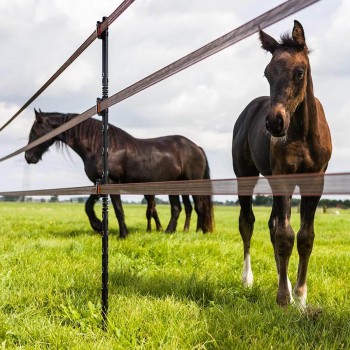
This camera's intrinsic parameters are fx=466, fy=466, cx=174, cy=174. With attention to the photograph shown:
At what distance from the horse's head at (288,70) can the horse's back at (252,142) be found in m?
0.91

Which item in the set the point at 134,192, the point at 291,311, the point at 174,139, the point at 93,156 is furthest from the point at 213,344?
the point at 174,139

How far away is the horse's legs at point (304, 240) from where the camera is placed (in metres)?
3.55

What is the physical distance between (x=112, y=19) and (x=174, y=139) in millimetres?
7104

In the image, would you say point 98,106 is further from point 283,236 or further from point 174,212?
point 174,212

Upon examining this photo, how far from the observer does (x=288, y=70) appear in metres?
2.94

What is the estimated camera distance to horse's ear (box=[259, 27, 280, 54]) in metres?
3.09

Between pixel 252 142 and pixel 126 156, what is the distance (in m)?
4.99

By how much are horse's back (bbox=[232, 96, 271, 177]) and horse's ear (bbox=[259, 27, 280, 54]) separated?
90cm

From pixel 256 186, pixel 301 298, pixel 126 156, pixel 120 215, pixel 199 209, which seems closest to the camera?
pixel 256 186

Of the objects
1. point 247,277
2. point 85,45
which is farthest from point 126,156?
point 85,45

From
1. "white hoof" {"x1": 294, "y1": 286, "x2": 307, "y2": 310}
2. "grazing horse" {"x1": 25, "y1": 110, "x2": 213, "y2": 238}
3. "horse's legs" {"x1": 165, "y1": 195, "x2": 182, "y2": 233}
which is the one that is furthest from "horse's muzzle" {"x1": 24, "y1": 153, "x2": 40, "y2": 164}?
"white hoof" {"x1": 294, "y1": 286, "x2": 307, "y2": 310}

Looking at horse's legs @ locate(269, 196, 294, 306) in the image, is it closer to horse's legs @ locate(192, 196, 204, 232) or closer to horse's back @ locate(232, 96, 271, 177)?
horse's back @ locate(232, 96, 271, 177)

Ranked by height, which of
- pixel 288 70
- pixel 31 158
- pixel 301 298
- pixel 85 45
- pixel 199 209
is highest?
pixel 85 45

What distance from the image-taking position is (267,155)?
12.9ft
